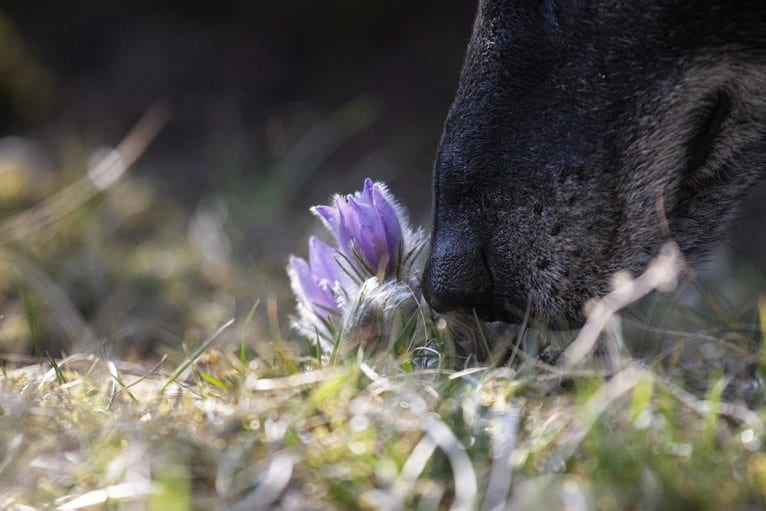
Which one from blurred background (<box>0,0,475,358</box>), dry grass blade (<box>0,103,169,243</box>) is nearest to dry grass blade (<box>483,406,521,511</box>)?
blurred background (<box>0,0,475,358</box>)

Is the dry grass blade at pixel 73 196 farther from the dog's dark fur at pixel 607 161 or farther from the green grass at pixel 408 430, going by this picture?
the dog's dark fur at pixel 607 161

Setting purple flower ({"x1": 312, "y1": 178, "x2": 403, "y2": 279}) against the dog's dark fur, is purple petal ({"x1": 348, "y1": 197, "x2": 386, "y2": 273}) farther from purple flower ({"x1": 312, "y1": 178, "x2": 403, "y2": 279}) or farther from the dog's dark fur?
the dog's dark fur

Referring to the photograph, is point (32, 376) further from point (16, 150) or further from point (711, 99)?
point (16, 150)

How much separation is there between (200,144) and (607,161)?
3.77m

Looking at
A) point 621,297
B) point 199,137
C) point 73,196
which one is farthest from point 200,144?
point 621,297

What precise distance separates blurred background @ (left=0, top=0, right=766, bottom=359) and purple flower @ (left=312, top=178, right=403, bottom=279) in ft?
1.60

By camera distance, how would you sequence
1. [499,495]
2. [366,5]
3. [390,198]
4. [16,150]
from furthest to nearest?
[366,5], [16,150], [390,198], [499,495]

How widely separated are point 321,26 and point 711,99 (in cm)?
396

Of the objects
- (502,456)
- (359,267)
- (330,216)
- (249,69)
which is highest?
(249,69)

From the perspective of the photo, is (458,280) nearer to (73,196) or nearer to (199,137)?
(73,196)

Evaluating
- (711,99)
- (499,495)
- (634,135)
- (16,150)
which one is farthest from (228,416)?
(16,150)

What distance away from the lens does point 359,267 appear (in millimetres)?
1761

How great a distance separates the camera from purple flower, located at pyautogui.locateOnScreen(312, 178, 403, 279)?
1.73 metres

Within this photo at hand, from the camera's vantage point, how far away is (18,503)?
3.87 ft
